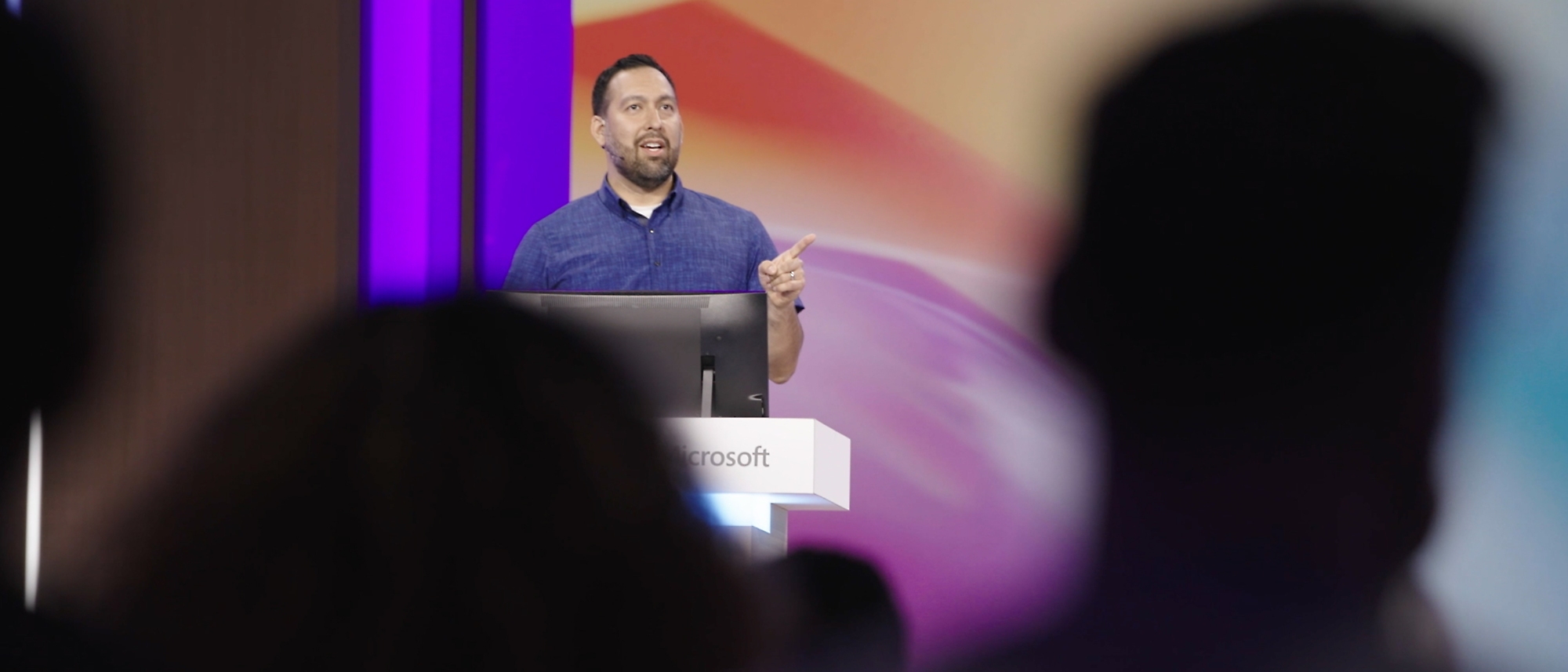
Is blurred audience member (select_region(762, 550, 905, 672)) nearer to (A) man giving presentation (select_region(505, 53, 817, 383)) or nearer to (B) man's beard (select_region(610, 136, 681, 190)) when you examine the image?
(A) man giving presentation (select_region(505, 53, 817, 383))

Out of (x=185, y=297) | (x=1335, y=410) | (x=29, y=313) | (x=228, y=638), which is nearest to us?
(x=228, y=638)

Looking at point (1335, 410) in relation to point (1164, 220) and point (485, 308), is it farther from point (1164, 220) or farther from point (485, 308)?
point (485, 308)

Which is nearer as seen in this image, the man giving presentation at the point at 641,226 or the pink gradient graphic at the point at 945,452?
the man giving presentation at the point at 641,226

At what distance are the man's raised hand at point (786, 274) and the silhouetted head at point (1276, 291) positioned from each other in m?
1.41

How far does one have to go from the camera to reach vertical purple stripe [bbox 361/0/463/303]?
3.49 meters

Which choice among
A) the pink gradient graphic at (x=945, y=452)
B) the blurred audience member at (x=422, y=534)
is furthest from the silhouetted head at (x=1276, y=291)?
the blurred audience member at (x=422, y=534)

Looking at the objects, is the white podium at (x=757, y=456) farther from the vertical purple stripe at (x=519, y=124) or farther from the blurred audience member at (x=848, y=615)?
the vertical purple stripe at (x=519, y=124)

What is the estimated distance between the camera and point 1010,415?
3.56 meters

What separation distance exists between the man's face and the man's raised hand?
1.14 metres

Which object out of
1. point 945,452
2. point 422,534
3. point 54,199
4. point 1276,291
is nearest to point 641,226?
point 945,452

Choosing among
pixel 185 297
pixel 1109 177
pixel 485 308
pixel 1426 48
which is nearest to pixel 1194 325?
pixel 1109 177

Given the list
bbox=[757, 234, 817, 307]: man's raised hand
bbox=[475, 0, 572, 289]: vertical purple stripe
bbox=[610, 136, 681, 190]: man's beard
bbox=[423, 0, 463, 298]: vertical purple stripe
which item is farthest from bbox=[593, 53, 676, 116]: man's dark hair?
bbox=[757, 234, 817, 307]: man's raised hand

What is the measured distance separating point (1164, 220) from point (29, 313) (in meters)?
2.44

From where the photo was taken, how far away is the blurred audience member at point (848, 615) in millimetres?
2891
